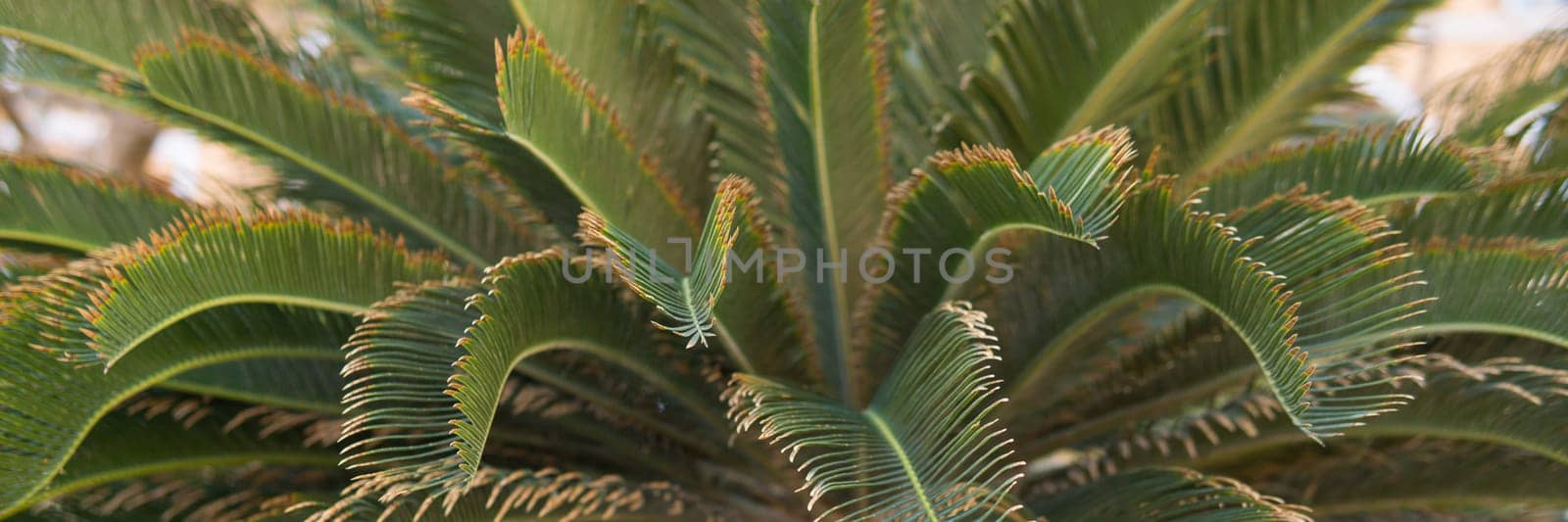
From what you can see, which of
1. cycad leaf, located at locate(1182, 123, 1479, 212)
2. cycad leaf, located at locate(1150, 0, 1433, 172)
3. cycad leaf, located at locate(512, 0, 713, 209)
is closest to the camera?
cycad leaf, located at locate(1182, 123, 1479, 212)

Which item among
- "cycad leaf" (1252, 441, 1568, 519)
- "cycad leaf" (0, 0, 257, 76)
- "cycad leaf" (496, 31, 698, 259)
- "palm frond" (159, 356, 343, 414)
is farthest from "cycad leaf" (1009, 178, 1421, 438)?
"cycad leaf" (0, 0, 257, 76)

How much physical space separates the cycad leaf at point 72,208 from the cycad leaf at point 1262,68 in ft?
8.28

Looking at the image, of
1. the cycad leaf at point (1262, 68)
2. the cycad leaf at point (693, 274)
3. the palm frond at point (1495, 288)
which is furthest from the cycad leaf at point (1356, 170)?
the cycad leaf at point (693, 274)

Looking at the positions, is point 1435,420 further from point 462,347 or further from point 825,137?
point 462,347

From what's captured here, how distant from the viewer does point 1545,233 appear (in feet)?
8.19

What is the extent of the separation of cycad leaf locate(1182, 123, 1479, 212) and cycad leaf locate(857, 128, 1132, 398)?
0.52 m

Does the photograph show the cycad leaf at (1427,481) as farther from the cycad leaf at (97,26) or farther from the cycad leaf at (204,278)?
the cycad leaf at (97,26)

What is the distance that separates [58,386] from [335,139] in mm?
844

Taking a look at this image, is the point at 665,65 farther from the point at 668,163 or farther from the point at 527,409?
the point at 527,409

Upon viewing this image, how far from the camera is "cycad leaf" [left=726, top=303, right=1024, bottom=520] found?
186 centimetres

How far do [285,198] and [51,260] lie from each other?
574 millimetres

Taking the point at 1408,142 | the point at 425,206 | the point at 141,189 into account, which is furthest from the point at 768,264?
the point at 141,189

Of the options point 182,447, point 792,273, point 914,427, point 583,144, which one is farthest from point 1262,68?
point 182,447

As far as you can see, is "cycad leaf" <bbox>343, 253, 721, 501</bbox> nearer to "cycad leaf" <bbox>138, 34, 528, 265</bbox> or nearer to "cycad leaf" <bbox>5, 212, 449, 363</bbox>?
"cycad leaf" <bbox>5, 212, 449, 363</bbox>
